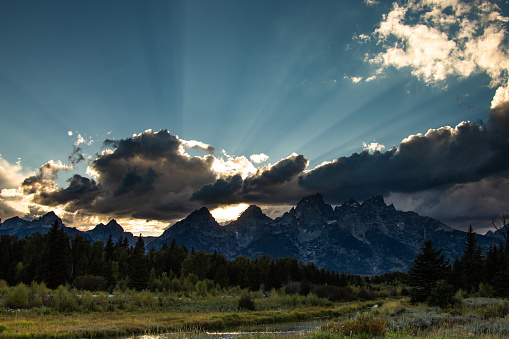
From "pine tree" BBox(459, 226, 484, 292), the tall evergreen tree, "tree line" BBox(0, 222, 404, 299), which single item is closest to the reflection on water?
the tall evergreen tree

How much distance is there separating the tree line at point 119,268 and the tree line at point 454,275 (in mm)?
35169

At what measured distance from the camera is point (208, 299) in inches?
2744

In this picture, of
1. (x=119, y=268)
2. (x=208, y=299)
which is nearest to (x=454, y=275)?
(x=208, y=299)

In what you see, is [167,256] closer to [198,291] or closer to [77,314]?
[198,291]

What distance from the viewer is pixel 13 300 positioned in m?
39.3

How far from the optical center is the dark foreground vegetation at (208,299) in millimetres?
27125

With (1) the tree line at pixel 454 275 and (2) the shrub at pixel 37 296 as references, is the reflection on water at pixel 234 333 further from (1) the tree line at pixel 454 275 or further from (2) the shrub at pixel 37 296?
(2) the shrub at pixel 37 296

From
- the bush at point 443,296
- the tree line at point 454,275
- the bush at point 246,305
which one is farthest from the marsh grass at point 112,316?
the bush at point 443,296

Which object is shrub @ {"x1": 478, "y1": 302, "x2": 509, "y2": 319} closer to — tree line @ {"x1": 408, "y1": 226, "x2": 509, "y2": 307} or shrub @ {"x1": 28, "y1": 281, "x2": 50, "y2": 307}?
tree line @ {"x1": 408, "y1": 226, "x2": 509, "y2": 307}

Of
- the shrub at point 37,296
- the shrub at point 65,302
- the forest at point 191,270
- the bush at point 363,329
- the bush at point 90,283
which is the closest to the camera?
the bush at point 363,329

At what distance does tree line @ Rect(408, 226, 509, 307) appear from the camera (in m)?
43.8

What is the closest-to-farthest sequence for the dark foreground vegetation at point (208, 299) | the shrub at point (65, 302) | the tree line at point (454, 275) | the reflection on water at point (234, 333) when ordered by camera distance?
the reflection on water at point (234, 333)
the dark foreground vegetation at point (208, 299)
the shrub at point (65, 302)
the tree line at point (454, 275)

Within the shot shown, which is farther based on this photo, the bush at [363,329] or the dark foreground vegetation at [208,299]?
the dark foreground vegetation at [208,299]

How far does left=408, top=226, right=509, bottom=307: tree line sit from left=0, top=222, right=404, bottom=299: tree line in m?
35.2
